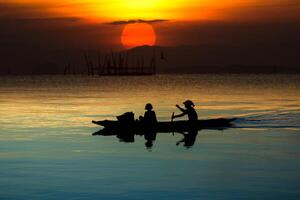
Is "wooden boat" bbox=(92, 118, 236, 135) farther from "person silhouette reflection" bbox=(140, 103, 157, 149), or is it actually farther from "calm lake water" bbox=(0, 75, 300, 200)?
"calm lake water" bbox=(0, 75, 300, 200)

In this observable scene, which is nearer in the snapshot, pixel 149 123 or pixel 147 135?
pixel 147 135

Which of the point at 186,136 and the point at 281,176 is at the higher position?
the point at 186,136

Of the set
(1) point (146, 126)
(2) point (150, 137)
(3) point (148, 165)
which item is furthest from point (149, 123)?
(3) point (148, 165)

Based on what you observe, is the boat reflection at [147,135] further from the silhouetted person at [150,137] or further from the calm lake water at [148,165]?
the calm lake water at [148,165]

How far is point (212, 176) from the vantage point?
18.9 metres

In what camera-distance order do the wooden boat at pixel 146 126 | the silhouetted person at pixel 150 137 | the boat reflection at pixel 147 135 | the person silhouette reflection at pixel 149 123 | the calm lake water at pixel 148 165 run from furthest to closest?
the wooden boat at pixel 146 126, the person silhouette reflection at pixel 149 123, the boat reflection at pixel 147 135, the silhouetted person at pixel 150 137, the calm lake water at pixel 148 165

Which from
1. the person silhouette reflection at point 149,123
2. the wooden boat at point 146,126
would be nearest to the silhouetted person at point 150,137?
the person silhouette reflection at point 149,123

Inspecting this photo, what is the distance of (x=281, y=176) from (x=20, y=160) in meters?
9.22

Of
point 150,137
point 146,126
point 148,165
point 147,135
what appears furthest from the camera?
point 146,126

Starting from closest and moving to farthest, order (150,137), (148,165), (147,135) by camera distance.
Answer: (148,165) < (150,137) < (147,135)

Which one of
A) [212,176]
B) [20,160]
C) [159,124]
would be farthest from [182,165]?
[159,124]

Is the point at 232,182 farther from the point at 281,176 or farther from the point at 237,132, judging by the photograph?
the point at 237,132

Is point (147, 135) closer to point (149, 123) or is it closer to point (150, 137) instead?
point (150, 137)

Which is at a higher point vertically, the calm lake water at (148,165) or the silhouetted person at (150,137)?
the silhouetted person at (150,137)
